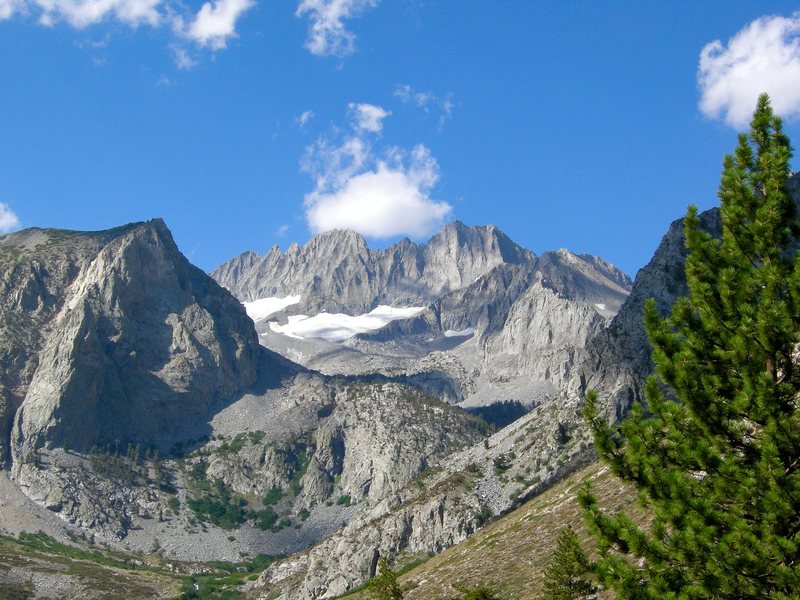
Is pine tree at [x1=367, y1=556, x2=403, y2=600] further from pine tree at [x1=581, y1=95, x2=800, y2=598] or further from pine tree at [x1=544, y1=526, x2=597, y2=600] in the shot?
pine tree at [x1=581, y1=95, x2=800, y2=598]

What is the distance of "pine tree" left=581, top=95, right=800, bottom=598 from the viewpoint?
59.1 ft

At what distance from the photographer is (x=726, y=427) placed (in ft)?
66.0

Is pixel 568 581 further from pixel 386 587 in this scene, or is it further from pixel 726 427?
pixel 726 427

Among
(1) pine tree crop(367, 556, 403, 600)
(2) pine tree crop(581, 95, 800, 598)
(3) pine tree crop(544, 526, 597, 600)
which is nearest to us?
(2) pine tree crop(581, 95, 800, 598)

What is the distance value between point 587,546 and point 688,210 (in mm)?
29170

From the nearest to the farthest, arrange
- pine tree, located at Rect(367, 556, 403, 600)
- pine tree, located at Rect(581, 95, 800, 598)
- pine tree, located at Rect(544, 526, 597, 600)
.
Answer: pine tree, located at Rect(581, 95, 800, 598)
pine tree, located at Rect(544, 526, 597, 600)
pine tree, located at Rect(367, 556, 403, 600)

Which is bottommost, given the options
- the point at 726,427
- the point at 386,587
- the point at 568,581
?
the point at 386,587

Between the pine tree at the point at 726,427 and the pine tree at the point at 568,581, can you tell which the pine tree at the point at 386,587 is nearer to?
the pine tree at the point at 568,581

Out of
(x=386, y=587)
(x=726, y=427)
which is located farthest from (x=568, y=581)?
(x=726, y=427)

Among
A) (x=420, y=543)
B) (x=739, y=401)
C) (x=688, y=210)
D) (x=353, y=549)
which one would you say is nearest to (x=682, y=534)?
(x=739, y=401)

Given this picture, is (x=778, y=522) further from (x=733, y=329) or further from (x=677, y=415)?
(x=733, y=329)

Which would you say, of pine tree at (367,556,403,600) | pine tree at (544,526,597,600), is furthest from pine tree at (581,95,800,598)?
pine tree at (367,556,403,600)

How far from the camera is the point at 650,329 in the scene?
864 inches

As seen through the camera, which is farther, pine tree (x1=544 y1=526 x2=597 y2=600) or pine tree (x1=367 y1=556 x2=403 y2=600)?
pine tree (x1=367 y1=556 x2=403 y2=600)
